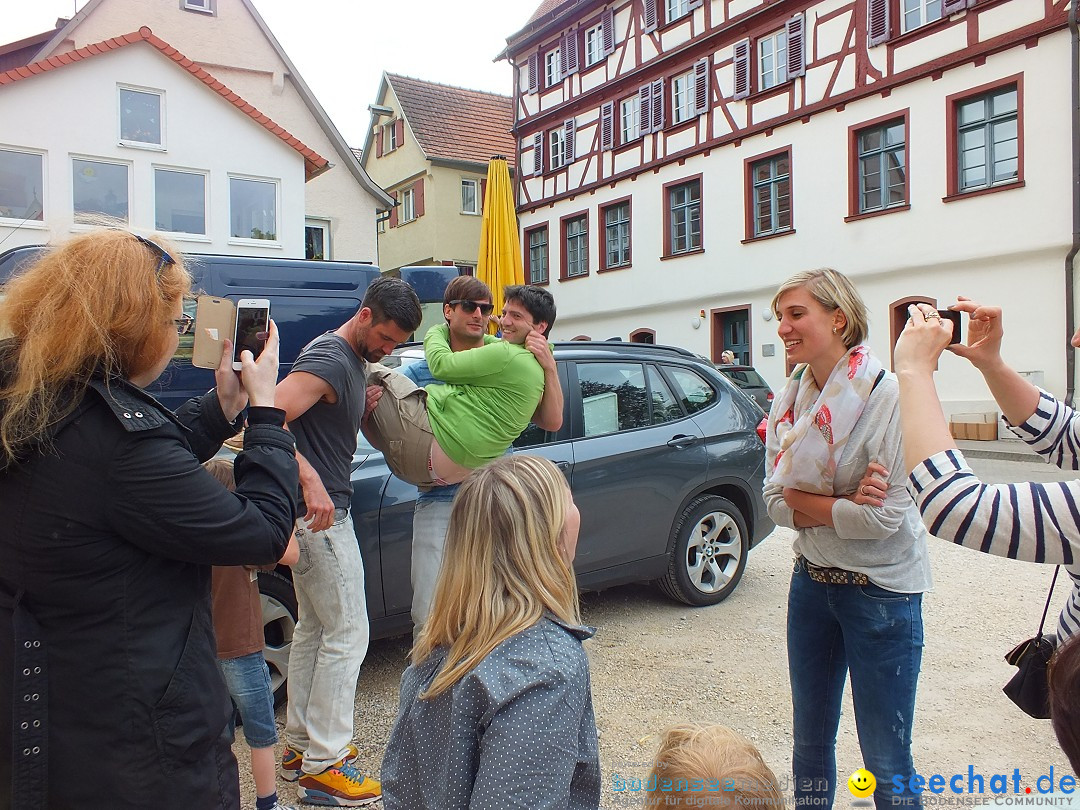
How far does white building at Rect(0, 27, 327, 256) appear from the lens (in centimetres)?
1575

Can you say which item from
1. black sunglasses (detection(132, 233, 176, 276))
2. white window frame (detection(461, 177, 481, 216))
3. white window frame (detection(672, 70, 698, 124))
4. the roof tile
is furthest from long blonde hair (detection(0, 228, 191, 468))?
white window frame (detection(461, 177, 481, 216))

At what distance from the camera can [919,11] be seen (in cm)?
1653

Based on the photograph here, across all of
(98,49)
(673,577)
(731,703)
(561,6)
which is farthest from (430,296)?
(561,6)

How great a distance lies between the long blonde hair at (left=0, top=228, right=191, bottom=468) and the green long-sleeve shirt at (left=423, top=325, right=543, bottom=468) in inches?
64.1

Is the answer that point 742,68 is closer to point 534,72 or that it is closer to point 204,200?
point 534,72

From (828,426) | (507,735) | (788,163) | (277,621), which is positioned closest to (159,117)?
(788,163)

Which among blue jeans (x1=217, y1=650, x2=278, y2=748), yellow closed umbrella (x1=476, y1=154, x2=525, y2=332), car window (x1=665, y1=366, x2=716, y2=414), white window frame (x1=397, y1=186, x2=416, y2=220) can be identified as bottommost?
blue jeans (x1=217, y1=650, x2=278, y2=748)

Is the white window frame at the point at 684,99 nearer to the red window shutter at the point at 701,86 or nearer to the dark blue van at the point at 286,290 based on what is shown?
the red window shutter at the point at 701,86

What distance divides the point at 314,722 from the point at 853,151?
18.0m

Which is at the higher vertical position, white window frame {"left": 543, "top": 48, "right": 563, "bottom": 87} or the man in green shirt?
white window frame {"left": 543, "top": 48, "right": 563, "bottom": 87}

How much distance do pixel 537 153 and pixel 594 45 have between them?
12.7 feet

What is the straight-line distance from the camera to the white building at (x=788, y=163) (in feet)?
48.8

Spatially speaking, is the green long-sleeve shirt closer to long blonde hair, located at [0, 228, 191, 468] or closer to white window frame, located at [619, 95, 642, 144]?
long blonde hair, located at [0, 228, 191, 468]

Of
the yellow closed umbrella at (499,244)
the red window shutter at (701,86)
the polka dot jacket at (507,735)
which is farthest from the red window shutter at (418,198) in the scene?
the polka dot jacket at (507,735)
